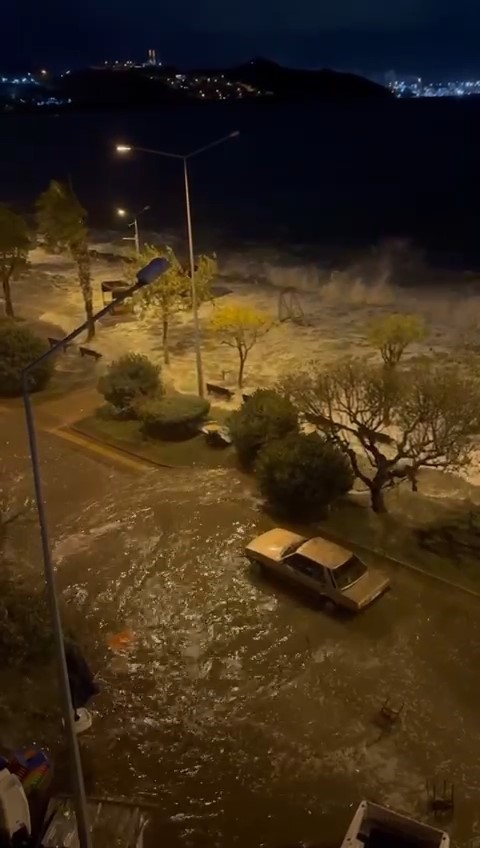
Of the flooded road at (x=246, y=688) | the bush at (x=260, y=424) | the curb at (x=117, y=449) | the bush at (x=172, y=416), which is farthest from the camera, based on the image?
the bush at (x=172, y=416)

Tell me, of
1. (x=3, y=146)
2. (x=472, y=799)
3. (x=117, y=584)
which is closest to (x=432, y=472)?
(x=117, y=584)

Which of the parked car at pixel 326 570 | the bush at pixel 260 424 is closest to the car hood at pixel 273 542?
the parked car at pixel 326 570

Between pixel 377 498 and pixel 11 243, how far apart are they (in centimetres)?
2572

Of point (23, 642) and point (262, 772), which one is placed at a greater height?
point (23, 642)

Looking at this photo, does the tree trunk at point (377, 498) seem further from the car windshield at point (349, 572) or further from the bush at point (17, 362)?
the bush at point (17, 362)

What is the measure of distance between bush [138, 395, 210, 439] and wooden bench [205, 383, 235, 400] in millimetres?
3577

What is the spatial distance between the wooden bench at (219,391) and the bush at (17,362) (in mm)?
6594

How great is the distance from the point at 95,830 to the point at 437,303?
158 ft

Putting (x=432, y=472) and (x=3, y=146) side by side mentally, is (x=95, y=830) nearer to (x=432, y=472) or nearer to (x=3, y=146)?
(x=432, y=472)

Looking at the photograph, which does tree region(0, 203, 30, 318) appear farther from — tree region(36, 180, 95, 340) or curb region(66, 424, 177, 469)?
curb region(66, 424, 177, 469)

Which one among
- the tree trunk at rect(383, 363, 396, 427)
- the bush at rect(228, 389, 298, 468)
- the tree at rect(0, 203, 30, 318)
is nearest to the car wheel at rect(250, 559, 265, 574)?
the bush at rect(228, 389, 298, 468)

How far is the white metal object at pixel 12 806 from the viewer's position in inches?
526

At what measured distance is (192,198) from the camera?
12031 centimetres

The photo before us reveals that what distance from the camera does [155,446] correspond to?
1142 inches
